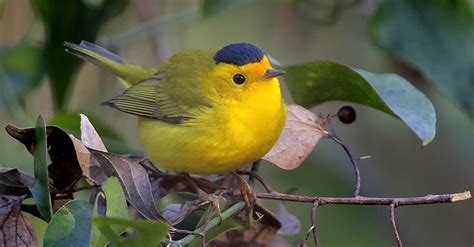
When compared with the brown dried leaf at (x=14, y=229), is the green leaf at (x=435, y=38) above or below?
above

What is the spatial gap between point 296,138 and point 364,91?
0.18 metres

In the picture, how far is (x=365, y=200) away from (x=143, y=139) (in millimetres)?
855

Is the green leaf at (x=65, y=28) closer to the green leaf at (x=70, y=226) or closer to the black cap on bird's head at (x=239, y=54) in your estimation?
the black cap on bird's head at (x=239, y=54)

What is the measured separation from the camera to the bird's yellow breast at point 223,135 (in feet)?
7.03

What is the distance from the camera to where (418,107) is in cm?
200

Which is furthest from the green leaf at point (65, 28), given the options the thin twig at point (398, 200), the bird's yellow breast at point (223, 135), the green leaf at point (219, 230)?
the thin twig at point (398, 200)

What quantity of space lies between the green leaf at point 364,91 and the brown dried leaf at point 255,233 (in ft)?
1.07

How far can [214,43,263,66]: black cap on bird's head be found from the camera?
2.26m

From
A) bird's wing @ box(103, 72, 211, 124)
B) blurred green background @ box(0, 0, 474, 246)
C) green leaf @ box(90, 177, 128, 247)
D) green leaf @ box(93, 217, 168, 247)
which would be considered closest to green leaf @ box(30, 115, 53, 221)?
green leaf @ box(90, 177, 128, 247)

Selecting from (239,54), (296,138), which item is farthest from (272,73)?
(296,138)

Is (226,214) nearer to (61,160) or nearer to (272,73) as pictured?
(61,160)

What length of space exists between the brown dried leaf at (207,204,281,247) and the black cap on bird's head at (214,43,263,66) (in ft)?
1.44

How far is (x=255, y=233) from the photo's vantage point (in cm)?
203

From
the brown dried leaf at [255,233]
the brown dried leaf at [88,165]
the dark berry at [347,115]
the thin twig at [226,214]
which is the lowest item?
the brown dried leaf at [255,233]
